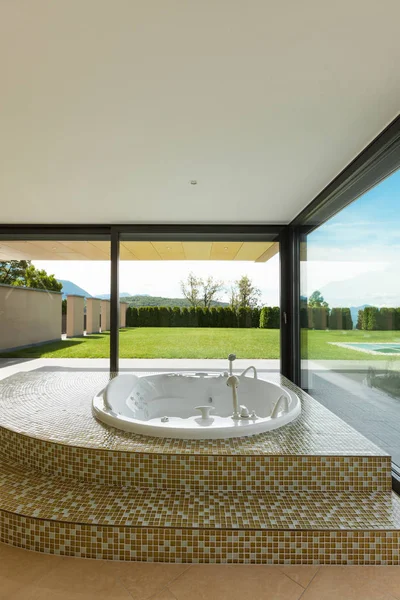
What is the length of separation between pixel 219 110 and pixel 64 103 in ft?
2.96

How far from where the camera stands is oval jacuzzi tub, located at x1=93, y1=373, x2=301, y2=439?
2541 mm

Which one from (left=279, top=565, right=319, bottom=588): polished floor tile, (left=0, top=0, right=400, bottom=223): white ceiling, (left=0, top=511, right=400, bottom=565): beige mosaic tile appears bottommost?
(left=279, top=565, right=319, bottom=588): polished floor tile

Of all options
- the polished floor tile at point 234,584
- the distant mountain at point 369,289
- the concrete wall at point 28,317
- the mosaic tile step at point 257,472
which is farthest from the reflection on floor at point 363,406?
the concrete wall at point 28,317

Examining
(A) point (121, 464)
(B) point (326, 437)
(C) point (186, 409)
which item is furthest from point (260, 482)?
(C) point (186, 409)

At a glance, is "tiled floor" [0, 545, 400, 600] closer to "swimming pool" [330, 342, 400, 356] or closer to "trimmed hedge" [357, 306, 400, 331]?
"swimming pool" [330, 342, 400, 356]

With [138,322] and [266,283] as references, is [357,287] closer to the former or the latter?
[266,283]

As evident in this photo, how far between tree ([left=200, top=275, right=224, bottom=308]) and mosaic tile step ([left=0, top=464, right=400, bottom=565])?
340 centimetres

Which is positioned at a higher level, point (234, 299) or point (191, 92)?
point (191, 92)

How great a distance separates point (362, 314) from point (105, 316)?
3426 millimetres


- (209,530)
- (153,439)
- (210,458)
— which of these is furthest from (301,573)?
(153,439)

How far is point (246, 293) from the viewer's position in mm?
5273

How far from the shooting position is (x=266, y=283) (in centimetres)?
521

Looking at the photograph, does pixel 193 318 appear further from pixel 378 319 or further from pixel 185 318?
pixel 378 319

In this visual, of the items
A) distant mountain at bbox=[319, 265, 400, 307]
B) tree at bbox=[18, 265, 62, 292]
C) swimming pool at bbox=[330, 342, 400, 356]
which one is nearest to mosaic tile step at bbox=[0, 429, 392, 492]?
swimming pool at bbox=[330, 342, 400, 356]
